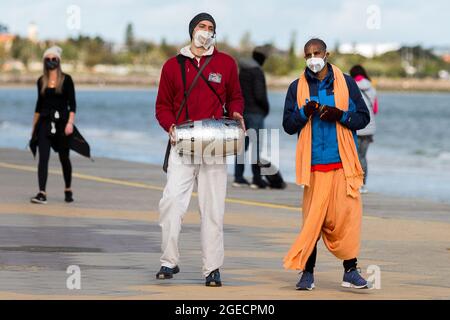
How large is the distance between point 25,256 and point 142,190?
7.90 meters

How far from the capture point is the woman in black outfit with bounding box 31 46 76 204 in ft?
57.7

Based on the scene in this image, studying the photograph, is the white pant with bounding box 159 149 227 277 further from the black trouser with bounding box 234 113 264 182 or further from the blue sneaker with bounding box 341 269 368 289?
the black trouser with bounding box 234 113 264 182

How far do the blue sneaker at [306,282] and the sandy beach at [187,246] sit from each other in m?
0.08

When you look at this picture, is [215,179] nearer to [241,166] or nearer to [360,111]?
[360,111]

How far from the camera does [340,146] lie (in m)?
11.2

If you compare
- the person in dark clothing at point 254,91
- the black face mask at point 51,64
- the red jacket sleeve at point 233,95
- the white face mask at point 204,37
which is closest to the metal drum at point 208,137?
the red jacket sleeve at point 233,95

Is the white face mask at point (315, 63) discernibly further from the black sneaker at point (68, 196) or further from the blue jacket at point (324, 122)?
the black sneaker at point (68, 196)

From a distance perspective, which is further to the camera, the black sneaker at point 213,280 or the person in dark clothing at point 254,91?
the person in dark clothing at point 254,91

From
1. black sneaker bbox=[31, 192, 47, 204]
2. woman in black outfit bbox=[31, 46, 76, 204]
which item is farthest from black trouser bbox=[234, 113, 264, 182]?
woman in black outfit bbox=[31, 46, 76, 204]

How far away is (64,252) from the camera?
13.3 meters

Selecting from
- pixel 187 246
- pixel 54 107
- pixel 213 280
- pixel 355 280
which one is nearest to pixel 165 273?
pixel 213 280

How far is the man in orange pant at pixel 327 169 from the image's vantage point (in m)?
11.2

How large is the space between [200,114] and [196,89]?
19 cm
